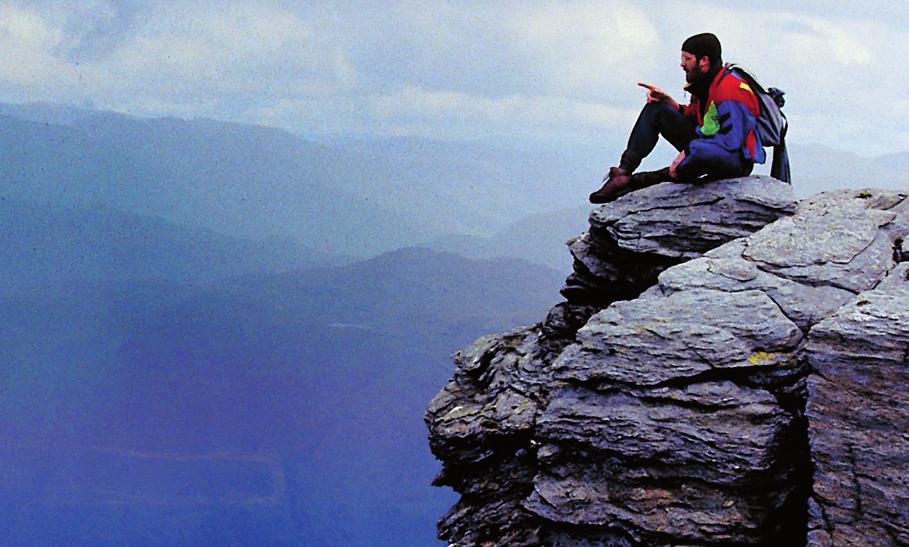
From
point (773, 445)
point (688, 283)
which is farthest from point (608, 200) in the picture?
point (773, 445)

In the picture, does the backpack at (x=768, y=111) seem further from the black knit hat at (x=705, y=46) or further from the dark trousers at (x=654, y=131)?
the dark trousers at (x=654, y=131)

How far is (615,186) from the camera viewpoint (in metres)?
19.4

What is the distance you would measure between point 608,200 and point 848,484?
343 inches

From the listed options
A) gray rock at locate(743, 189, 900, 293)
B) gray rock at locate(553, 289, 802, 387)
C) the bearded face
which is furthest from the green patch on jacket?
gray rock at locate(553, 289, 802, 387)

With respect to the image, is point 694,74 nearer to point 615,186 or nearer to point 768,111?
point 768,111

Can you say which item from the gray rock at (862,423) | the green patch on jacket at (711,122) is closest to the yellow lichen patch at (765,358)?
the gray rock at (862,423)

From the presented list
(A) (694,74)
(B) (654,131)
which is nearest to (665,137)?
(B) (654,131)

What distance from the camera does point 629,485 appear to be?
14.6 meters

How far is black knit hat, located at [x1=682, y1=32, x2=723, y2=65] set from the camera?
17578 mm

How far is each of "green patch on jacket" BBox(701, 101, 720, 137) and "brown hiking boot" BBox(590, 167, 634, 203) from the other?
83.1 inches

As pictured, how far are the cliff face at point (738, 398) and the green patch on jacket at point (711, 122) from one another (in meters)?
1.40

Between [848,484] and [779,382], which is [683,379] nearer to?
[779,382]

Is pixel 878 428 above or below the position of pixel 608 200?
below

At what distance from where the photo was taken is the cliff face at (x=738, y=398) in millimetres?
12719
